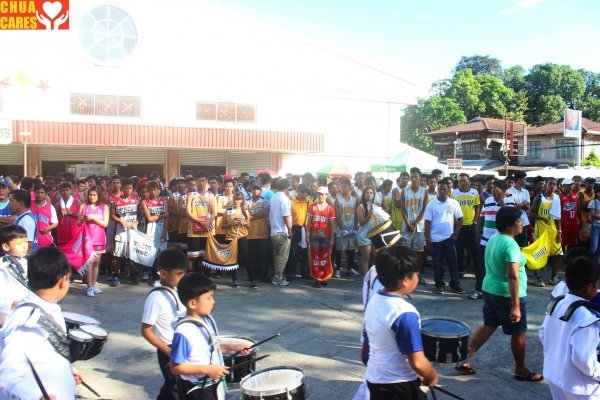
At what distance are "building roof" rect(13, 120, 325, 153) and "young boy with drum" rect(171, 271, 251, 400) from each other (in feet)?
65.9

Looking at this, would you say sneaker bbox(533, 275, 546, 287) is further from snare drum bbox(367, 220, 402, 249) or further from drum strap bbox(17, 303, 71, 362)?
drum strap bbox(17, 303, 71, 362)

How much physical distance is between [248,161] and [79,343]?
2407 cm

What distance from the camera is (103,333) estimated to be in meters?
3.71

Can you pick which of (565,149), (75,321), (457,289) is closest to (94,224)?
(75,321)

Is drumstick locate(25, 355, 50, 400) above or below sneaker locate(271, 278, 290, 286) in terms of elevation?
above

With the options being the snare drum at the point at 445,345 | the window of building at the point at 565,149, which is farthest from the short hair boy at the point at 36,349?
the window of building at the point at 565,149

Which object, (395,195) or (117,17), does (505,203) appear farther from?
(117,17)

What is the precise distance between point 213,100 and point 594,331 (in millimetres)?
22828

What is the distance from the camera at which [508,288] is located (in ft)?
16.5

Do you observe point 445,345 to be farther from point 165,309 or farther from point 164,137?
point 164,137

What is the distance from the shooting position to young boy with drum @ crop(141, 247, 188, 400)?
352 cm

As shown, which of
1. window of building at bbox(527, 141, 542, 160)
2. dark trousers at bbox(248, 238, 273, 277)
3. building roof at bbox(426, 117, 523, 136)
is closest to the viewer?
dark trousers at bbox(248, 238, 273, 277)

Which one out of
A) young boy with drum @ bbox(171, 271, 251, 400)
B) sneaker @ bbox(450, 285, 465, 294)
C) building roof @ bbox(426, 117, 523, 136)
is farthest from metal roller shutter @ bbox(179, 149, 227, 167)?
building roof @ bbox(426, 117, 523, 136)

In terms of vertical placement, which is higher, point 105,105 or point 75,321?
point 105,105
